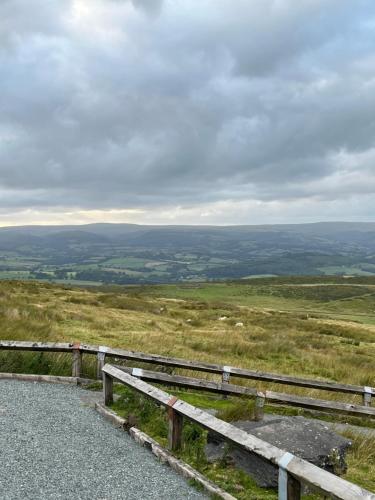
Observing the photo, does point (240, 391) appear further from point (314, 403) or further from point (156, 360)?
point (156, 360)

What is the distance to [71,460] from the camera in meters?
6.79

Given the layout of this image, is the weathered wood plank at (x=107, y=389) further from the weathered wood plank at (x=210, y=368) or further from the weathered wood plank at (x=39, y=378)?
the weathered wood plank at (x=39, y=378)

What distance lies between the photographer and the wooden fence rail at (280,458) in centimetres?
423

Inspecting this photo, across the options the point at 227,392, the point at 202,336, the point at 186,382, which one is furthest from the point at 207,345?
the point at 186,382

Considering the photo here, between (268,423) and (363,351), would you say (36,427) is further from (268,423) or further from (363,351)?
(363,351)

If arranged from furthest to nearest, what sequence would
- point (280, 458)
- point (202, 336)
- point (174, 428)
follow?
1. point (202, 336)
2. point (174, 428)
3. point (280, 458)

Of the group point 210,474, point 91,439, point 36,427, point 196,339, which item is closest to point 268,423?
point 210,474

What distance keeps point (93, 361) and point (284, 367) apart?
418 inches

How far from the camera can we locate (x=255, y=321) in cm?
3928

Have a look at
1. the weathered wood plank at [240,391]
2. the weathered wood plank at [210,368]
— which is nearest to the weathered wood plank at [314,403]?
the weathered wood plank at [240,391]

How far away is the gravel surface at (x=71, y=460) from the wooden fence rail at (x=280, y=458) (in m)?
0.77

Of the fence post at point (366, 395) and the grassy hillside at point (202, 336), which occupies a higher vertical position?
the fence post at point (366, 395)

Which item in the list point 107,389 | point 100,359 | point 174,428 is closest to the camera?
point 174,428

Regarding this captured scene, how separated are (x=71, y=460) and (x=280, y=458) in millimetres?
3365
